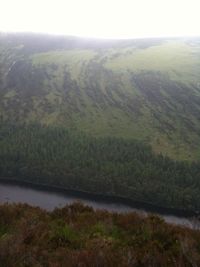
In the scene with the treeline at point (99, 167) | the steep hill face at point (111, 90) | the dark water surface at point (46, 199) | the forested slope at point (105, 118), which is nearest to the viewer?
the dark water surface at point (46, 199)

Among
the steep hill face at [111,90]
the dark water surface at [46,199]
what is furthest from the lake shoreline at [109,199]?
the steep hill face at [111,90]

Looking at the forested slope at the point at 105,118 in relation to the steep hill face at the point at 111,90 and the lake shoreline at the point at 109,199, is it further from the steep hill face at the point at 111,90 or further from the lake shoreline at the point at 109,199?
the lake shoreline at the point at 109,199

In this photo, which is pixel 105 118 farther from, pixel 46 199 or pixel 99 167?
pixel 46 199

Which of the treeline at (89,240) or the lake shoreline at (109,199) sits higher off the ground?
the treeline at (89,240)

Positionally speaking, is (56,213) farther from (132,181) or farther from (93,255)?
(132,181)

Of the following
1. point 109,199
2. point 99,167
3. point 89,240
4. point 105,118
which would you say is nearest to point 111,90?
Result: point 105,118

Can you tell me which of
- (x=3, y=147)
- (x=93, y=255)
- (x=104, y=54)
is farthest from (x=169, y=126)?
(x=93, y=255)
